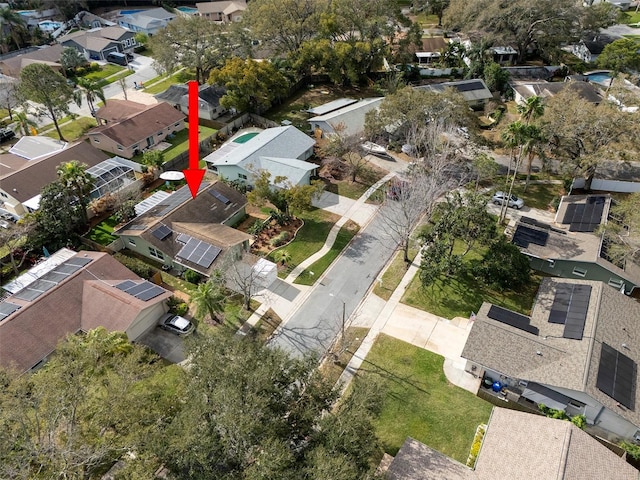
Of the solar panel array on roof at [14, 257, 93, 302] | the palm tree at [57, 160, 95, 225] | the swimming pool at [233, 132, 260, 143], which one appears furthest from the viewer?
the swimming pool at [233, 132, 260, 143]

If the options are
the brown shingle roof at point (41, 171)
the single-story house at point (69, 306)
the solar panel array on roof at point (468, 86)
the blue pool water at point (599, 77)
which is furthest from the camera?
the blue pool water at point (599, 77)

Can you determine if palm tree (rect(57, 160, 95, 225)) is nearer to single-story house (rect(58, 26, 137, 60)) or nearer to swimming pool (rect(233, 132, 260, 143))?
swimming pool (rect(233, 132, 260, 143))

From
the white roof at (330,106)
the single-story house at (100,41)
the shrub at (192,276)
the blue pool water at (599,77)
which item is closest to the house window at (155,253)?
the shrub at (192,276)

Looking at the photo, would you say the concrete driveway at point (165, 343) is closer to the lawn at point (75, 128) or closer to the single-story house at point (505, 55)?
the lawn at point (75, 128)

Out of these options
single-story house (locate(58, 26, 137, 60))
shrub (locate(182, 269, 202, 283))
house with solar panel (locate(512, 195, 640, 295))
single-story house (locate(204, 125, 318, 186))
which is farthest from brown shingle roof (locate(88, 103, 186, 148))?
house with solar panel (locate(512, 195, 640, 295))

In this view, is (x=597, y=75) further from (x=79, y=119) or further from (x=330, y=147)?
(x=79, y=119)

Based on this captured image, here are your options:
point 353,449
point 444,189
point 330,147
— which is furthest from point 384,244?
point 353,449

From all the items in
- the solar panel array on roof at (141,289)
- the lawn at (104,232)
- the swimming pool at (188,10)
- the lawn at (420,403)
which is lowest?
the lawn at (420,403)

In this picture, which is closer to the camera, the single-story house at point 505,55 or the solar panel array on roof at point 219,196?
the solar panel array on roof at point 219,196

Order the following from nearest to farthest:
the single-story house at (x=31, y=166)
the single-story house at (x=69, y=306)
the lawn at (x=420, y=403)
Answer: the lawn at (x=420, y=403) < the single-story house at (x=69, y=306) < the single-story house at (x=31, y=166)
